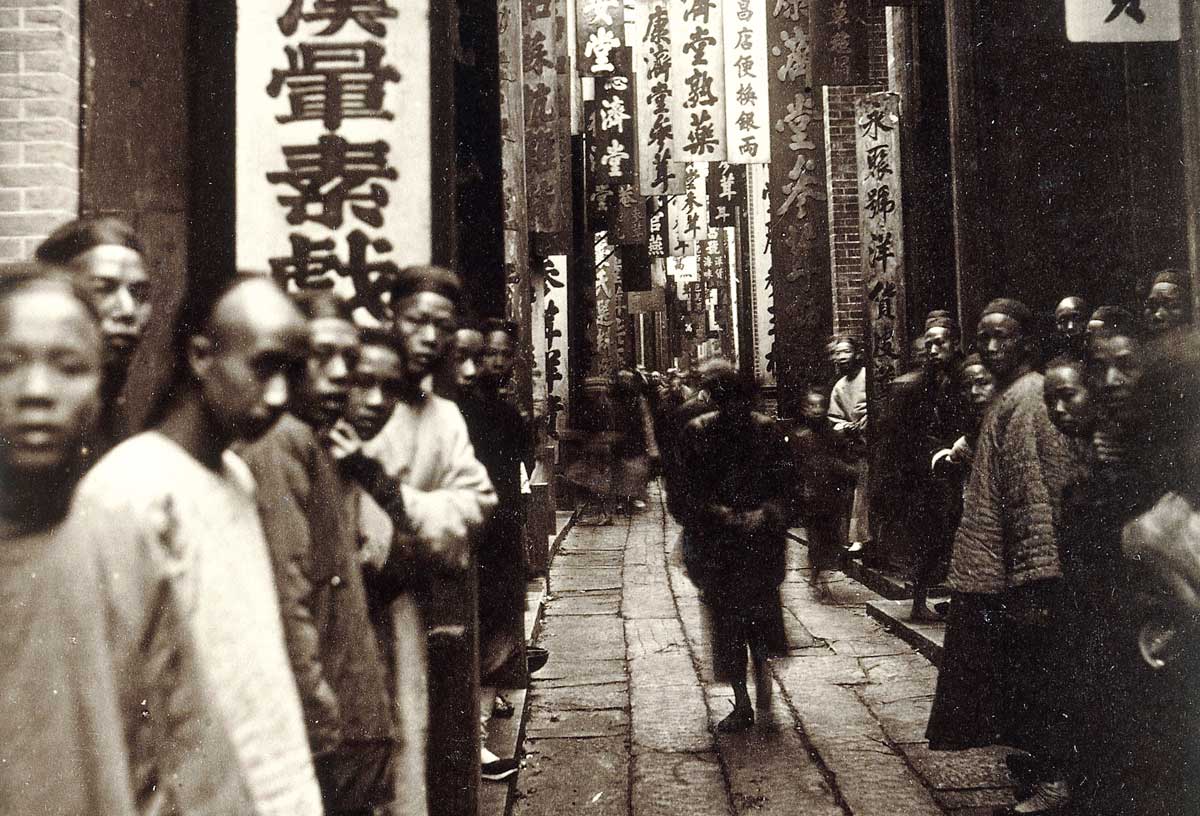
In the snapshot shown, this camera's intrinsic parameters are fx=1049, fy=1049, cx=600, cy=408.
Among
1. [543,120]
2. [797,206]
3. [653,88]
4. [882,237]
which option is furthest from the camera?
[653,88]

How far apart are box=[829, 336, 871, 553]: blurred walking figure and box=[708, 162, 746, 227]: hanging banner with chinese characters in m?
3.45

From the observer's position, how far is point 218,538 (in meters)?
2.04

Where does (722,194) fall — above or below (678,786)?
above

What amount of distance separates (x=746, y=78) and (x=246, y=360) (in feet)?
27.9

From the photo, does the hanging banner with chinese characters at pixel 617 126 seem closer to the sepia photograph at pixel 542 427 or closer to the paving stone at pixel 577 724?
the sepia photograph at pixel 542 427

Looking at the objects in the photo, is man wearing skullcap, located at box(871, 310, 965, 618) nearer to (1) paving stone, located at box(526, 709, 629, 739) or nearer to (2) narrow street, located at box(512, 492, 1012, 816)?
(2) narrow street, located at box(512, 492, 1012, 816)

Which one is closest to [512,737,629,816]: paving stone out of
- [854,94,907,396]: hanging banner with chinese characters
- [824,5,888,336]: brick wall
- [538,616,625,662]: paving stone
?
[538,616,625,662]: paving stone

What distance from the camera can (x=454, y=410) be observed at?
285cm

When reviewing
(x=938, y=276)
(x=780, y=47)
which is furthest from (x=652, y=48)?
(x=938, y=276)

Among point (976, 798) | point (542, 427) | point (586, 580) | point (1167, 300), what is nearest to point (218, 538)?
point (976, 798)

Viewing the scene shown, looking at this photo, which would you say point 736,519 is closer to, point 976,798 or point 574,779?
point 574,779

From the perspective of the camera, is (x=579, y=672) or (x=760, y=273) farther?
(x=760, y=273)

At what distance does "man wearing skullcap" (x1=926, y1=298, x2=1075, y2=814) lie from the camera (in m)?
4.56

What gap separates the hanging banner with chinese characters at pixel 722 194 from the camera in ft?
42.7
